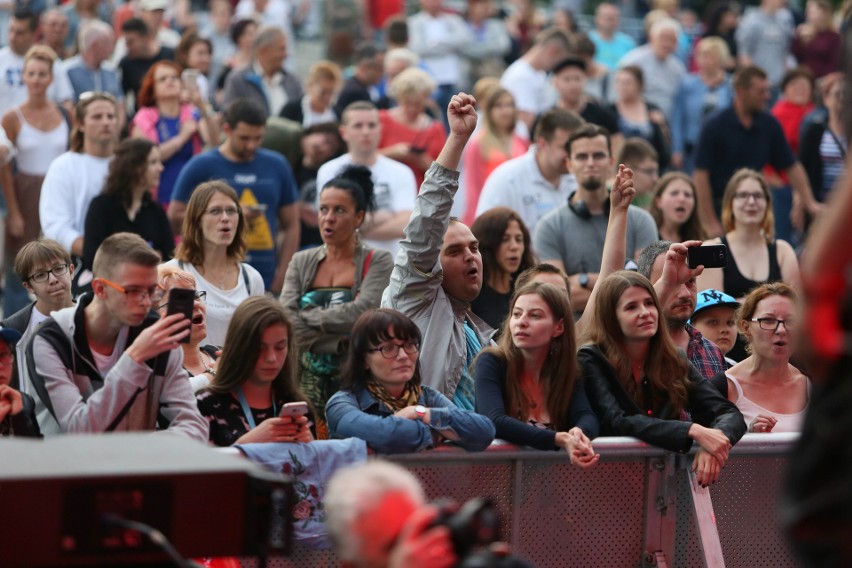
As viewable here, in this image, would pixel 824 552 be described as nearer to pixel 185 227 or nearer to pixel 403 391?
pixel 403 391

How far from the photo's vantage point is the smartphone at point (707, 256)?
6.34 metres

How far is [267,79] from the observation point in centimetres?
1208

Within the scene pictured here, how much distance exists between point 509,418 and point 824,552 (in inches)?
112

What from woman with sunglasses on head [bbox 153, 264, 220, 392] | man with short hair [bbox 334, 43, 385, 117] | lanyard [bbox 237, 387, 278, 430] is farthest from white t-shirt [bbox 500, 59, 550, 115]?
lanyard [bbox 237, 387, 278, 430]

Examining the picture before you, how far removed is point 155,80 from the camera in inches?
409

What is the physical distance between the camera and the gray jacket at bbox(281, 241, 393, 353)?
7.07 meters

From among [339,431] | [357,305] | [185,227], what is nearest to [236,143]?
[185,227]

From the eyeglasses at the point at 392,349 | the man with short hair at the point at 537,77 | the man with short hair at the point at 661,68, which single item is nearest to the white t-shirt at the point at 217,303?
the eyeglasses at the point at 392,349

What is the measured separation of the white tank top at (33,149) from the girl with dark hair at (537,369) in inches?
212

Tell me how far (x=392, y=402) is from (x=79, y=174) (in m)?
3.95

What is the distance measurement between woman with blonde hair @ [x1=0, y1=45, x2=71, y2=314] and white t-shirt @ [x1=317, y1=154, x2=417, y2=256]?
2.19 m

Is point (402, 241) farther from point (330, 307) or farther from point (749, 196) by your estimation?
point (749, 196)

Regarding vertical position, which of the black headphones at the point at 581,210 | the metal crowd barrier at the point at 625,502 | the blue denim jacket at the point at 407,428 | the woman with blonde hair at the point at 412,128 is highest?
the woman with blonde hair at the point at 412,128

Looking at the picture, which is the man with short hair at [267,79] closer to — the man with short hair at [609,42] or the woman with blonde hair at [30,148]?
the woman with blonde hair at [30,148]
